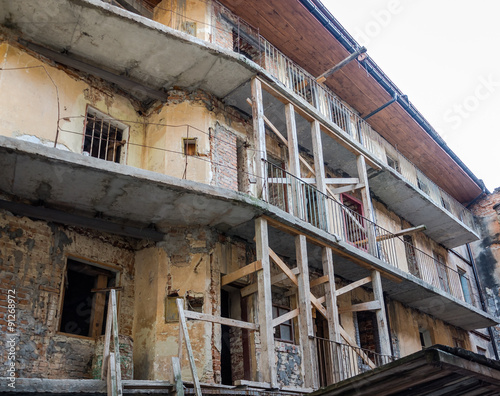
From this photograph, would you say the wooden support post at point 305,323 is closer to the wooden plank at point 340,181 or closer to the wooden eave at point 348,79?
the wooden plank at point 340,181

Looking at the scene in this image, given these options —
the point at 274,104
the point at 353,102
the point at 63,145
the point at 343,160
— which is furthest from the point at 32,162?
the point at 353,102

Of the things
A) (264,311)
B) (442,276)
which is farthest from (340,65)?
(442,276)

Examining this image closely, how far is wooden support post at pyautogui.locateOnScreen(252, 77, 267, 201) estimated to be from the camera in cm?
977

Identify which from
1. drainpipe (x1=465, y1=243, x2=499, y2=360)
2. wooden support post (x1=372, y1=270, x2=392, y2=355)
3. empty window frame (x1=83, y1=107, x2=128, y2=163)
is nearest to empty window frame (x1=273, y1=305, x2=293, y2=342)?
wooden support post (x1=372, y1=270, x2=392, y2=355)

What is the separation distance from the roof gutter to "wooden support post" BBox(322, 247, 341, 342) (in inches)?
234

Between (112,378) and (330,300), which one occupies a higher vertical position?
(330,300)

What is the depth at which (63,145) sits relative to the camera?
940cm

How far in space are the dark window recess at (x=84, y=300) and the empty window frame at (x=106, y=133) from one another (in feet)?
7.38

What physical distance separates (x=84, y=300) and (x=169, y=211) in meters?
2.42

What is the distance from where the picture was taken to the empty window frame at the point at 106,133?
10336mm

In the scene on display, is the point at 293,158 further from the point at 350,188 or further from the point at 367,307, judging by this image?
the point at 367,307

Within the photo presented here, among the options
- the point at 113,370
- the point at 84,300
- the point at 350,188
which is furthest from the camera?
the point at 350,188

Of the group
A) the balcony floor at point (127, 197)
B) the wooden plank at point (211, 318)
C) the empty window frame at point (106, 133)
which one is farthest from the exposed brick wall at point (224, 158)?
the wooden plank at point (211, 318)

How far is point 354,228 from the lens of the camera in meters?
14.1
